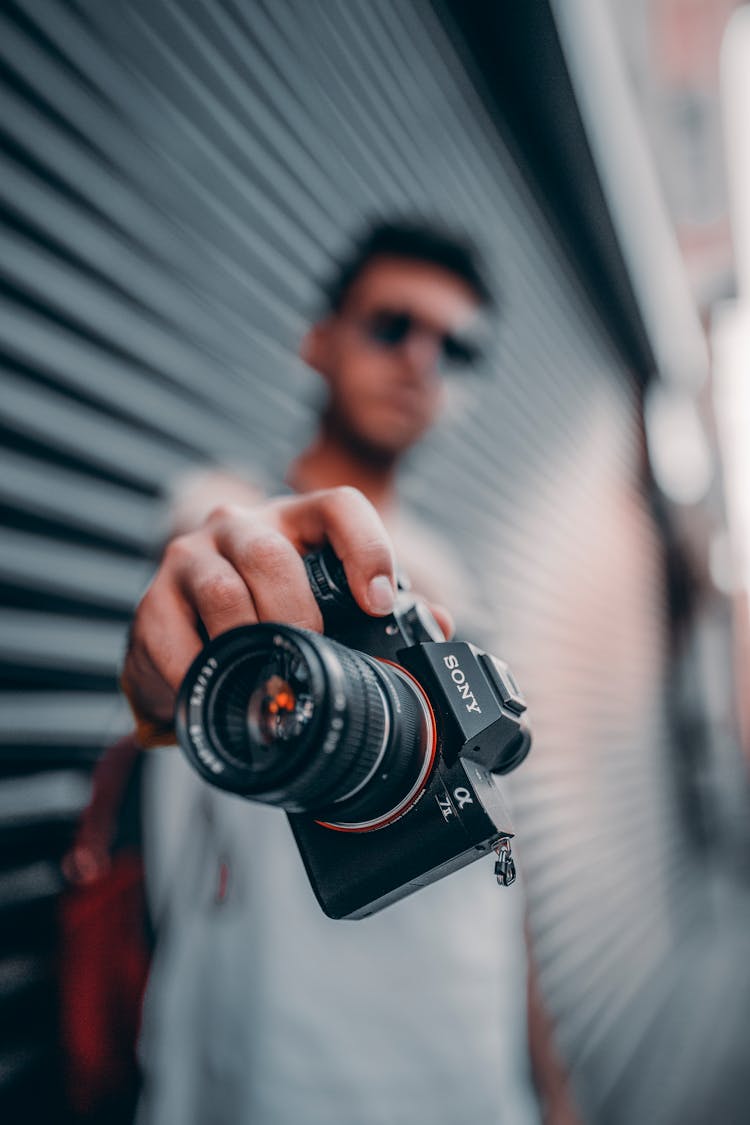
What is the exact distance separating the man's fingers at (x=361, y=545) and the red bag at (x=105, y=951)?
2.50 ft

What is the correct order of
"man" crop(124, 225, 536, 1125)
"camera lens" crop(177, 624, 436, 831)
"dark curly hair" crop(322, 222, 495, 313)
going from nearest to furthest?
"camera lens" crop(177, 624, 436, 831), "man" crop(124, 225, 536, 1125), "dark curly hair" crop(322, 222, 495, 313)

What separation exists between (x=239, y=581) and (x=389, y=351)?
4.68 ft

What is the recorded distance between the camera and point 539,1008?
6.40ft

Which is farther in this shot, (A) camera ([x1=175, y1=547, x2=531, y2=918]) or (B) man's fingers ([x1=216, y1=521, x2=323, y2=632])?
(B) man's fingers ([x1=216, y1=521, x2=323, y2=632])

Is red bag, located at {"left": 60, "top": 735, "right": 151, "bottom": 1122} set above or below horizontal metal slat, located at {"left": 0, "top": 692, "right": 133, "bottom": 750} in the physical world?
below

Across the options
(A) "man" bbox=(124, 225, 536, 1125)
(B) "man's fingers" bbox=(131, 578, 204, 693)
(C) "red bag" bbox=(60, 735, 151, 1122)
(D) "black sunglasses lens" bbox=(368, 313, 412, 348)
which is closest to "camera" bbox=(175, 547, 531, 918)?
(B) "man's fingers" bbox=(131, 578, 204, 693)

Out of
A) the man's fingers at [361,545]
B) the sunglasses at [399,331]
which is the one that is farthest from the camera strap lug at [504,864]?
the sunglasses at [399,331]

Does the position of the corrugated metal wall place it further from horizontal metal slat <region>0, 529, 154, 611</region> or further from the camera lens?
the camera lens

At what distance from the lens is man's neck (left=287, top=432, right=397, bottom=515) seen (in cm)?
212

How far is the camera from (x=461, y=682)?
3.07 feet

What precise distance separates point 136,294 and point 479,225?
2.20 meters

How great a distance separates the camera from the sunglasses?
1.35 m

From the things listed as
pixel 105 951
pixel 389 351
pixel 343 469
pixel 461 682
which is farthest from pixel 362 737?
pixel 389 351

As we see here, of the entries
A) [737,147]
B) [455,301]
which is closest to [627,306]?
[737,147]
